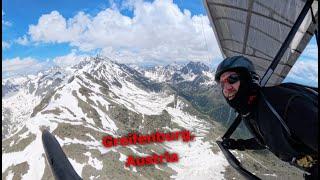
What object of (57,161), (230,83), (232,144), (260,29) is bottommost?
(57,161)

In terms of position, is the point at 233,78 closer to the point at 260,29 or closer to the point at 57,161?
the point at 57,161

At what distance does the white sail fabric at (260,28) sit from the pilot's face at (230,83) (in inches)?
104

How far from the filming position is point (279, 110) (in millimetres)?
3684

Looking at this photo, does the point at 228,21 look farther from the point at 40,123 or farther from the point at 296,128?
the point at 40,123

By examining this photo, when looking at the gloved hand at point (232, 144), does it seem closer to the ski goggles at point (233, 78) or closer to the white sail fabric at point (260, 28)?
the ski goggles at point (233, 78)

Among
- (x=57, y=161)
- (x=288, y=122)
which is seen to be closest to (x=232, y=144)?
(x=288, y=122)

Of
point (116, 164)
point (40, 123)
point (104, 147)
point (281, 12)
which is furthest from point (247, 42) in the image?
point (40, 123)

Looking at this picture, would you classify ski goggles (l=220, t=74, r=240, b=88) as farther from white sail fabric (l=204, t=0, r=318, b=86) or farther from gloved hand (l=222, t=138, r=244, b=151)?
white sail fabric (l=204, t=0, r=318, b=86)

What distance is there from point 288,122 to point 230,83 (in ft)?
4.14

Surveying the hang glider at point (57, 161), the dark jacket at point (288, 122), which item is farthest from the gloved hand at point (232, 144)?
the hang glider at point (57, 161)

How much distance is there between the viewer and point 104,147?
18662 cm

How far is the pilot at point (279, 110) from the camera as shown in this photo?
3268 millimetres

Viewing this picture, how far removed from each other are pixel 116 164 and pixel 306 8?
572 feet

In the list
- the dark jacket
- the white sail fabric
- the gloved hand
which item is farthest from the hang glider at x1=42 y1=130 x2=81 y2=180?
the white sail fabric
